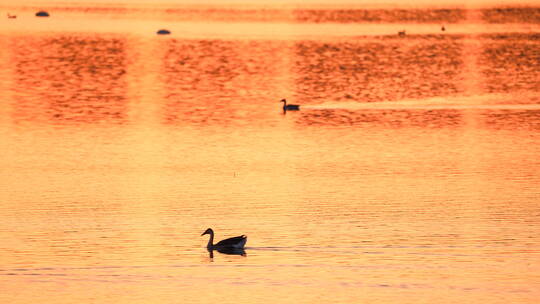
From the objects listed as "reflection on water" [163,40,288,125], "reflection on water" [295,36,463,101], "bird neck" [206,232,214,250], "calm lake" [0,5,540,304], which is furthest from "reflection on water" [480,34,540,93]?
"bird neck" [206,232,214,250]

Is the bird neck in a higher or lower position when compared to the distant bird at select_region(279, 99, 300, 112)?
higher

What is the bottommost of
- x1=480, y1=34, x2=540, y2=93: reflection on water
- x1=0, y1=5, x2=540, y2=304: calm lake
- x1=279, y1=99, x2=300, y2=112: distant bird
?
x1=480, y1=34, x2=540, y2=93: reflection on water

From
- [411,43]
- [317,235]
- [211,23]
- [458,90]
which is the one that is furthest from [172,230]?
[211,23]

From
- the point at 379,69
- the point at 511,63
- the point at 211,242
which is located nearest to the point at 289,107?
the point at 379,69

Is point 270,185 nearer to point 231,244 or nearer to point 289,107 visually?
point 231,244

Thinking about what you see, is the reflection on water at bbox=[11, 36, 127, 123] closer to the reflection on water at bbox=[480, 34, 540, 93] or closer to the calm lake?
the calm lake

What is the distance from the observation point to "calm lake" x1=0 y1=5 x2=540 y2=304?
91.8ft

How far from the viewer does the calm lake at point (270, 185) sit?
2797 centimetres

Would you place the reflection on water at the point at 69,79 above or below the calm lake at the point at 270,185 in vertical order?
below

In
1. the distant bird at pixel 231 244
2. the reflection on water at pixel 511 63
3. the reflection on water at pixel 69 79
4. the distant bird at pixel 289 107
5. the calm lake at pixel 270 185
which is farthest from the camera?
the reflection on water at pixel 511 63

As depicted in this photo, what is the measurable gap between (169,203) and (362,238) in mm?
7657

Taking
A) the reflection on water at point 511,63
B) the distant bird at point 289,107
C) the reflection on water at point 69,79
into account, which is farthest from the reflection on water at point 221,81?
the reflection on water at point 511,63

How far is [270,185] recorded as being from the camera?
41.2 meters

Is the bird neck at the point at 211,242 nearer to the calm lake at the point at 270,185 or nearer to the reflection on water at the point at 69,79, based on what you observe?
the calm lake at the point at 270,185
